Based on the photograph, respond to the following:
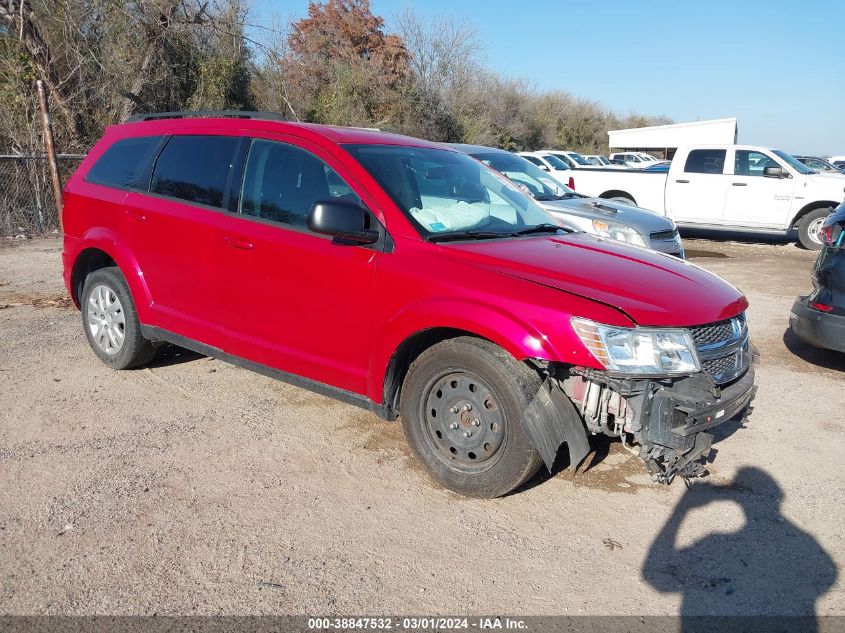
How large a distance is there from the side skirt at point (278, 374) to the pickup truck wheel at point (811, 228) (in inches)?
490

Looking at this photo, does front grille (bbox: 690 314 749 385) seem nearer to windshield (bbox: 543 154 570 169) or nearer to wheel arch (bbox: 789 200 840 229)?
wheel arch (bbox: 789 200 840 229)

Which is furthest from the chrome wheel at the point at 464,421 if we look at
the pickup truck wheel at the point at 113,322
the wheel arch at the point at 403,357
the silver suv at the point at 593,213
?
the silver suv at the point at 593,213

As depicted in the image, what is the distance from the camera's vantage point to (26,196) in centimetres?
1310

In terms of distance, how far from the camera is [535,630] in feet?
9.07

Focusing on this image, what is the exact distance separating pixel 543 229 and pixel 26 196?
1179 cm

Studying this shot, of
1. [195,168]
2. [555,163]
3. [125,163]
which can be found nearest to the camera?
[195,168]

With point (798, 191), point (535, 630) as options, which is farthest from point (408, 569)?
Answer: point (798, 191)

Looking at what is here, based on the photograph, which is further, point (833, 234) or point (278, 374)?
point (833, 234)

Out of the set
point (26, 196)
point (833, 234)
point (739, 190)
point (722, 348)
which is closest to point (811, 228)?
point (739, 190)

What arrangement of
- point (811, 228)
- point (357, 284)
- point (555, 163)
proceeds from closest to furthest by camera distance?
point (357, 284) < point (811, 228) < point (555, 163)

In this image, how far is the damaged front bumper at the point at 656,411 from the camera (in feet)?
10.8

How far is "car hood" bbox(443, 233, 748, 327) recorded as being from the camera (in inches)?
135

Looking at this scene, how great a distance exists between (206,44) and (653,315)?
1703 cm

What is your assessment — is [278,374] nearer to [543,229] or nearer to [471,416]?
[471,416]
